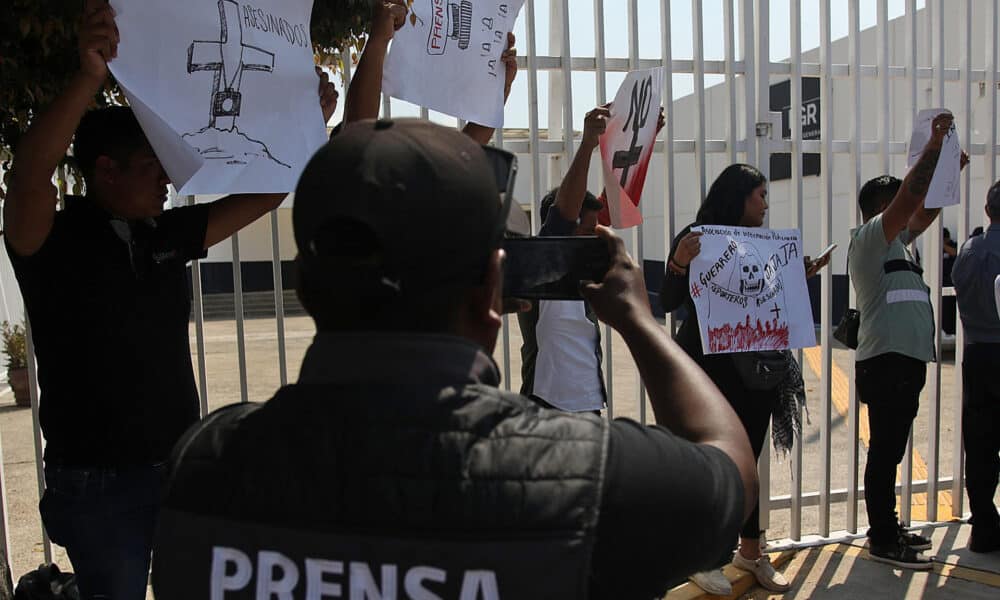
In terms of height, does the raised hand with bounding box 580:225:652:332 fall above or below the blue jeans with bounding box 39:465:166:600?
above

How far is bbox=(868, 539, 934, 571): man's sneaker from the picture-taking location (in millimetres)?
4082

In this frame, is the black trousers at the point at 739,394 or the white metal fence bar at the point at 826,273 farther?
the white metal fence bar at the point at 826,273

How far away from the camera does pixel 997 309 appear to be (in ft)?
13.3

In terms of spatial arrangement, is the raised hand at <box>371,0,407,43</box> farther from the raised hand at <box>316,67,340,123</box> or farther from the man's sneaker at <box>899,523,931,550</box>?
the man's sneaker at <box>899,523,931,550</box>

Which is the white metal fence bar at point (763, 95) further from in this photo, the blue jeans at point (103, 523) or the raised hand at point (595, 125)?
the blue jeans at point (103, 523)

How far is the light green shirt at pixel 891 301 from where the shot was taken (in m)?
3.91

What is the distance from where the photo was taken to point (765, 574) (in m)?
3.93

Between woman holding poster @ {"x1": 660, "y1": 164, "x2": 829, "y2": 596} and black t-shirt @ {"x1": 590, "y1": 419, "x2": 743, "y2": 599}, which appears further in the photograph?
woman holding poster @ {"x1": 660, "y1": 164, "x2": 829, "y2": 596}

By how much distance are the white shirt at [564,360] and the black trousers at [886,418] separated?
149 centimetres

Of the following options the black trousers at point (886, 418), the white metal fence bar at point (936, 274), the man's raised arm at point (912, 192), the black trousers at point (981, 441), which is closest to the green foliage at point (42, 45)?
the man's raised arm at point (912, 192)

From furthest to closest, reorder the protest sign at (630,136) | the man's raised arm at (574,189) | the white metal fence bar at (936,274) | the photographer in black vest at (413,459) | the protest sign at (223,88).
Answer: the white metal fence bar at (936,274), the protest sign at (630,136), the man's raised arm at (574,189), the protest sign at (223,88), the photographer in black vest at (413,459)

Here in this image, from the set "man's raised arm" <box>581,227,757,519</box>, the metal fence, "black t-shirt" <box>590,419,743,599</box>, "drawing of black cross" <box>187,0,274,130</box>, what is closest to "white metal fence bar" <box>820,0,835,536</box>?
the metal fence

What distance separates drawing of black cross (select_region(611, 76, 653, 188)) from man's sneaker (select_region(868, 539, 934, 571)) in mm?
2286

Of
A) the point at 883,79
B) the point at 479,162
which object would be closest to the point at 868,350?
the point at 883,79
